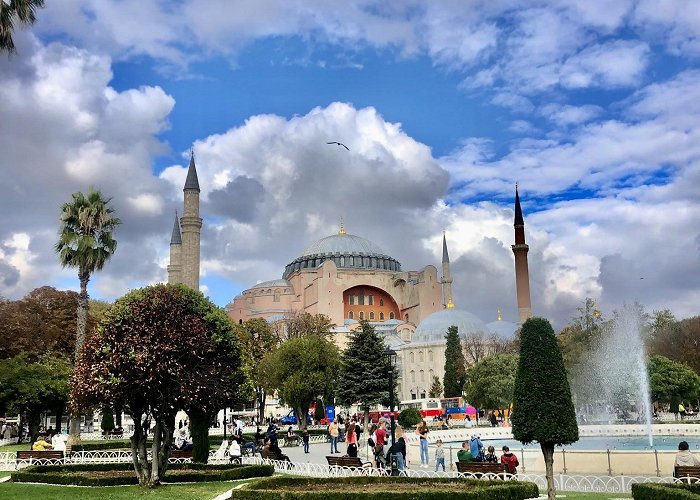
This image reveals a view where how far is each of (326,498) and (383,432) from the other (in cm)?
776

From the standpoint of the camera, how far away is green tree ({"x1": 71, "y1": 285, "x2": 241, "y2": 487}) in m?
12.8

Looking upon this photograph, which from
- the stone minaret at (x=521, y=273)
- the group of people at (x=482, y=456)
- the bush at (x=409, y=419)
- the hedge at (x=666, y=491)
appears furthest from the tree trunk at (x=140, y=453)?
the stone minaret at (x=521, y=273)

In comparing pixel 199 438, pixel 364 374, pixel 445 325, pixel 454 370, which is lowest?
pixel 199 438

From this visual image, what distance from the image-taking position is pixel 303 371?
1491 inches

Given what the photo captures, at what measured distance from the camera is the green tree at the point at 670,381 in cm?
3784

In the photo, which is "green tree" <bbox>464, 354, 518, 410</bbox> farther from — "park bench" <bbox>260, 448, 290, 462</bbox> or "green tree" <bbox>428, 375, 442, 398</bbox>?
"park bench" <bbox>260, 448, 290, 462</bbox>

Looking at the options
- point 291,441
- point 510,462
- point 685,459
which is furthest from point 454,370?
point 685,459

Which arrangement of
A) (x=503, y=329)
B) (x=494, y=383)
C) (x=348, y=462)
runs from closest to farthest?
1. (x=348, y=462)
2. (x=494, y=383)
3. (x=503, y=329)

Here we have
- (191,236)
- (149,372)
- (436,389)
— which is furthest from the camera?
(436,389)

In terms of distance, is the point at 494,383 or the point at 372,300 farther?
the point at 372,300

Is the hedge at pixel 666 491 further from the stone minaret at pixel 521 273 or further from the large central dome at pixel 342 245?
the large central dome at pixel 342 245

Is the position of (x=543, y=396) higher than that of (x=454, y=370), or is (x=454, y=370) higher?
(x=454, y=370)

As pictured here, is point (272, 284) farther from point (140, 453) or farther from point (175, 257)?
point (140, 453)

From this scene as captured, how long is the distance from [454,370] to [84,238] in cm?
3866
